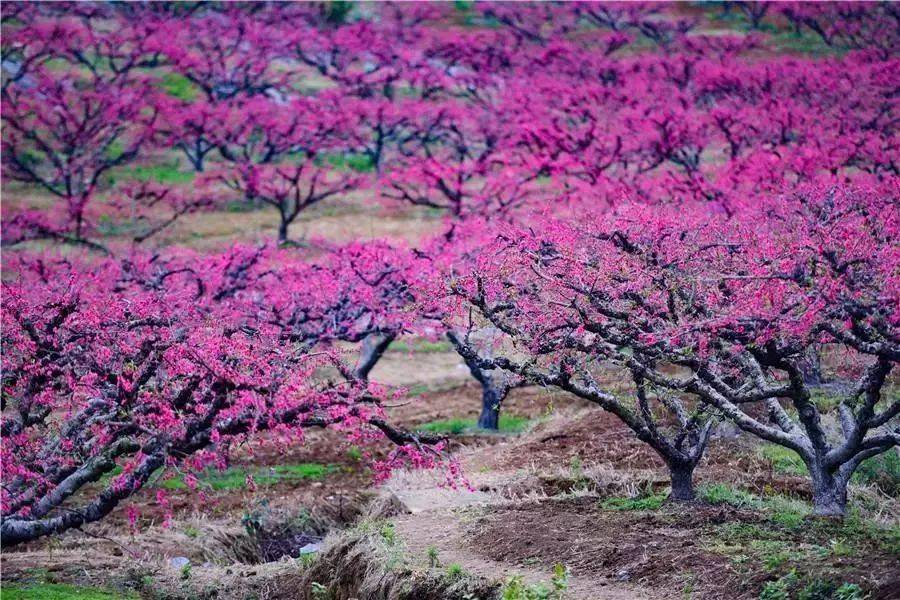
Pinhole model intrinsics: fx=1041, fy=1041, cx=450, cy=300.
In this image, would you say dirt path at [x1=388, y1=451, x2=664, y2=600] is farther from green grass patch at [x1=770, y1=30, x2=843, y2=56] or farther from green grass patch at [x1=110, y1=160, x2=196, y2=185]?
green grass patch at [x1=770, y1=30, x2=843, y2=56]

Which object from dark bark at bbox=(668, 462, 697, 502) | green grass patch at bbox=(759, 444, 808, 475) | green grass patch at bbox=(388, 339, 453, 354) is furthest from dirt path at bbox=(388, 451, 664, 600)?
green grass patch at bbox=(388, 339, 453, 354)

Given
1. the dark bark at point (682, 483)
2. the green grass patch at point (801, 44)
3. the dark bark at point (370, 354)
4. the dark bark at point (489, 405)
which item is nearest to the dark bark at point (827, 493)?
the dark bark at point (682, 483)

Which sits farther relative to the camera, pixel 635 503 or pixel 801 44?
pixel 801 44

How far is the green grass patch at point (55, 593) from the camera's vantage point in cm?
1154

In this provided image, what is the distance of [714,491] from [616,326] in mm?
2814

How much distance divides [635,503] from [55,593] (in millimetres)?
6727

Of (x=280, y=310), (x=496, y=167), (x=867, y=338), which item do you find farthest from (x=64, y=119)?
(x=867, y=338)

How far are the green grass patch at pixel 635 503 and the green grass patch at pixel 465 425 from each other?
721 cm

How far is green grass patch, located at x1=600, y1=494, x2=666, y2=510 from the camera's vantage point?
1212 centimetres

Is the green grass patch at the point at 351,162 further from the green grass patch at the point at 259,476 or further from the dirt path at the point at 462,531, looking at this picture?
the dirt path at the point at 462,531

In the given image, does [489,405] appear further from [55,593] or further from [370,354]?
[55,593]

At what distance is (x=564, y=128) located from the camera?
128ft

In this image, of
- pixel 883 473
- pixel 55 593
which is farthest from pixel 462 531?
pixel 883 473

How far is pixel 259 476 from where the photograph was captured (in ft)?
59.9
